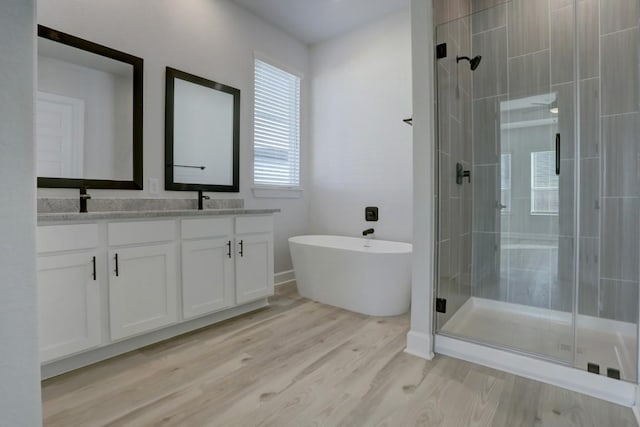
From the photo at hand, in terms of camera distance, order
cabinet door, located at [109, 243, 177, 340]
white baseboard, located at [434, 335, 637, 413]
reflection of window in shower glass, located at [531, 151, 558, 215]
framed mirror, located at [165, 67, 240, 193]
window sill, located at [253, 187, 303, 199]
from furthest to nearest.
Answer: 1. window sill, located at [253, 187, 303, 199]
2. framed mirror, located at [165, 67, 240, 193]
3. reflection of window in shower glass, located at [531, 151, 558, 215]
4. cabinet door, located at [109, 243, 177, 340]
5. white baseboard, located at [434, 335, 637, 413]

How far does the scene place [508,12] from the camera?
8.14ft

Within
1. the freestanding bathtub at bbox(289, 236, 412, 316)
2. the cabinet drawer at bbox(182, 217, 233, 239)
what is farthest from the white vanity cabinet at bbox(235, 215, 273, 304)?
the freestanding bathtub at bbox(289, 236, 412, 316)

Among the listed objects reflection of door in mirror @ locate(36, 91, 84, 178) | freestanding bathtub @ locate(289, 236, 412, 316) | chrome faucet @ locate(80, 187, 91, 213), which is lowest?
freestanding bathtub @ locate(289, 236, 412, 316)

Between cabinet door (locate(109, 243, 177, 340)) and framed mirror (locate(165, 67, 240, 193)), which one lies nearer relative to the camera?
cabinet door (locate(109, 243, 177, 340))

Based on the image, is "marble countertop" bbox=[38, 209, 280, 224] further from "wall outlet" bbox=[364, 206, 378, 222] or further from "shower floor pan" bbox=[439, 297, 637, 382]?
"shower floor pan" bbox=[439, 297, 637, 382]

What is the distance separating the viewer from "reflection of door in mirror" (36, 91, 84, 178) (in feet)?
6.65

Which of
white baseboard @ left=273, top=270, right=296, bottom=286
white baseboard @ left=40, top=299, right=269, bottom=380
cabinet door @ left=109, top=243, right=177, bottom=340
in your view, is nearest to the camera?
white baseboard @ left=40, top=299, right=269, bottom=380

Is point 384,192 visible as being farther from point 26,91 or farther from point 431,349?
point 26,91

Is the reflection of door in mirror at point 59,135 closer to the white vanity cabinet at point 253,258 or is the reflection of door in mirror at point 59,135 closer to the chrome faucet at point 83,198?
the chrome faucet at point 83,198

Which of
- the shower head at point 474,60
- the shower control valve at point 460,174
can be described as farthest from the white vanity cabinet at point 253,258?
the shower head at point 474,60

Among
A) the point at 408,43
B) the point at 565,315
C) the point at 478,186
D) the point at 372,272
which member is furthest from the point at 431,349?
the point at 408,43

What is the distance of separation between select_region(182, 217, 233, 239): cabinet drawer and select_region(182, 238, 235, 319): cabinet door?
46mm

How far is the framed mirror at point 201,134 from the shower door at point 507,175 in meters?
1.93

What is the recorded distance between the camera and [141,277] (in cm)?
201
